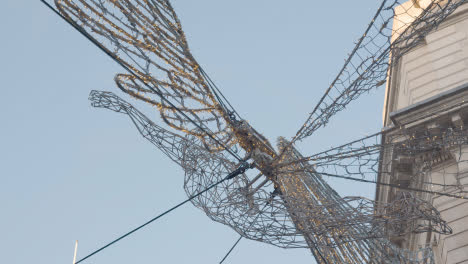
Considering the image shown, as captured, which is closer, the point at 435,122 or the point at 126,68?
the point at 126,68

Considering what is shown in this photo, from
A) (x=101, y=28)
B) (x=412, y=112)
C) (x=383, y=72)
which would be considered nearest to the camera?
(x=101, y=28)

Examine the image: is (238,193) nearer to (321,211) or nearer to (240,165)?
(240,165)

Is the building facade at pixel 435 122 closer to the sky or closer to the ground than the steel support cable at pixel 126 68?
closer to the sky

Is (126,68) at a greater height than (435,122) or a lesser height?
lesser

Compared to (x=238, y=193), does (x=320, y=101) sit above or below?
above

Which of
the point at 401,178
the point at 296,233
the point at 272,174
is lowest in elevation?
the point at 296,233

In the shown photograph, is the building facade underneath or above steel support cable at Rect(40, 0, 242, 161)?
above

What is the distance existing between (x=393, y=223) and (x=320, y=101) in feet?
7.47

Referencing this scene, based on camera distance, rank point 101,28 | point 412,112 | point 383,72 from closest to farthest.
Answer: point 101,28 < point 383,72 < point 412,112

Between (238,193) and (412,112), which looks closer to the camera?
(238,193)

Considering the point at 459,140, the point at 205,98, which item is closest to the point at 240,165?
the point at 205,98

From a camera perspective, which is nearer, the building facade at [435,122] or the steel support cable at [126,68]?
the steel support cable at [126,68]

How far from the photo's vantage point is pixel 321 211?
12.0 meters

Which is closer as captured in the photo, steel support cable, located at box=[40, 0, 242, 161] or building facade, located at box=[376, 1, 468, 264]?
steel support cable, located at box=[40, 0, 242, 161]
